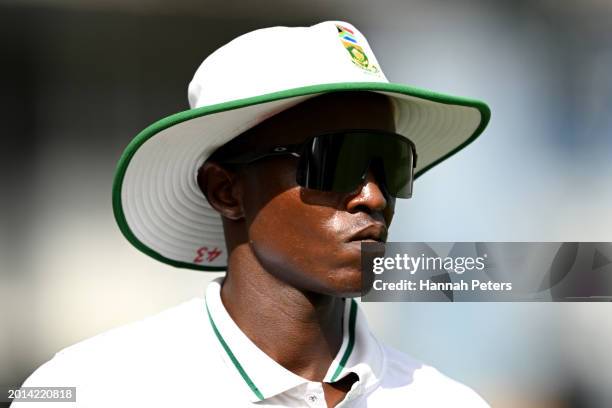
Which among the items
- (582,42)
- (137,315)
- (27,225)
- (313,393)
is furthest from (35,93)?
(313,393)

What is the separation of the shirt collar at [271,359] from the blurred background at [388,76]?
2.56 metres

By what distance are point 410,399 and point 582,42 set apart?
3539 mm

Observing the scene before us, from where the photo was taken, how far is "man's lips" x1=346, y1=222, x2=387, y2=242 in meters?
2.35

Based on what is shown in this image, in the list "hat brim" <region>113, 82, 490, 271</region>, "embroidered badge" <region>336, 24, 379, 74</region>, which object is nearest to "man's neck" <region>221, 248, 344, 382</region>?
"hat brim" <region>113, 82, 490, 271</region>

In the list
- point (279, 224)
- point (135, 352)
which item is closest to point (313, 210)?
point (279, 224)

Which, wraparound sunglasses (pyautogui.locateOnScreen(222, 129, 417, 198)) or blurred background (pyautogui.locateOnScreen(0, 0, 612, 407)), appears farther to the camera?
blurred background (pyautogui.locateOnScreen(0, 0, 612, 407))

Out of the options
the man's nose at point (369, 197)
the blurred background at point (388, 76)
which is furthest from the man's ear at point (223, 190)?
the blurred background at point (388, 76)

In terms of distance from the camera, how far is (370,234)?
7.74ft

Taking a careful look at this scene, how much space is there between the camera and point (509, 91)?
209 inches

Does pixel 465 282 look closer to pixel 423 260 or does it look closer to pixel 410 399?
pixel 423 260

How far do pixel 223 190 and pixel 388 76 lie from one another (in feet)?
9.40

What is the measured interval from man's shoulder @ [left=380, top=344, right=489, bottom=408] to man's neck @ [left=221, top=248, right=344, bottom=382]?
176 millimetres

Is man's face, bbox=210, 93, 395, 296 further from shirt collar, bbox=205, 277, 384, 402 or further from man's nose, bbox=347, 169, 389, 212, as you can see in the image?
shirt collar, bbox=205, 277, 384, 402

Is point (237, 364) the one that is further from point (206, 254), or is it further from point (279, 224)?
point (206, 254)
